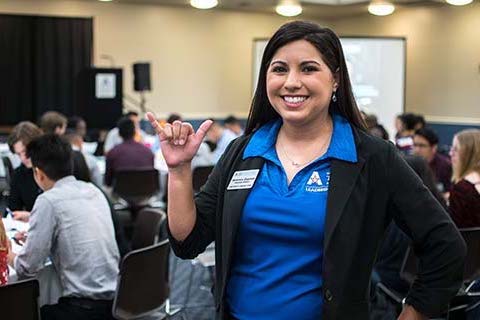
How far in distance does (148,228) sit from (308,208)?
2.50 m

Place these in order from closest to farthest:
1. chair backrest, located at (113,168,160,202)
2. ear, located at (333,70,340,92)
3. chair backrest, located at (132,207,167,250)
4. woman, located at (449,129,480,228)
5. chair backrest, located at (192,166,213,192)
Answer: ear, located at (333,70,340,92)
woman, located at (449,129,480,228)
chair backrest, located at (132,207,167,250)
chair backrest, located at (192,166,213,192)
chair backrest, located at (113,168,160,202)

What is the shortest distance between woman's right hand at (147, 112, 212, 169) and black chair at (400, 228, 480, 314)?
201cm

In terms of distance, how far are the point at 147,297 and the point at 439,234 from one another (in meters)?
1.91

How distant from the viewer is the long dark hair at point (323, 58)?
4.74 feet

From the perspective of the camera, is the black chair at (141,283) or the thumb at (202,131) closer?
the thumb at (202,131)

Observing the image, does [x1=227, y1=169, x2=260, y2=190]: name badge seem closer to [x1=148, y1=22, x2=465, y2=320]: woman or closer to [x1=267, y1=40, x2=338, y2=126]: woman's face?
[x1=148, y1=22, x2=465, y2=320]: woman

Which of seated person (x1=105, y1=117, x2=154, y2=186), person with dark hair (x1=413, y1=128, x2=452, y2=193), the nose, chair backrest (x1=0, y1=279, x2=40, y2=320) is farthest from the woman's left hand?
seated person (x1=105, y1=117, x2=154, y2=186)

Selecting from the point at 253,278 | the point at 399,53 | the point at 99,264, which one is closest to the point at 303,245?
the point at 253,278

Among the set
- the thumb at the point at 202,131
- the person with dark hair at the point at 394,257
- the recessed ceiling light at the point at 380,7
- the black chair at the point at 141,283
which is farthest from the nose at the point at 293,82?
the recessed ceiling light at the point at 380,7

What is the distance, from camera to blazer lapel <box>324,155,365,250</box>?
138cm

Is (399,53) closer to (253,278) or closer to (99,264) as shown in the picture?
(99,264)

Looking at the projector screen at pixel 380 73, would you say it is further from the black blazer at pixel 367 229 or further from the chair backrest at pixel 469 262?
the black blazer at pixel 367 229

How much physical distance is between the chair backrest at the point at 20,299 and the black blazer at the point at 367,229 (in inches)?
40.2

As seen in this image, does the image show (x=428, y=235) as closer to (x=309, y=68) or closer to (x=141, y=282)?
(x=309, y=68)
